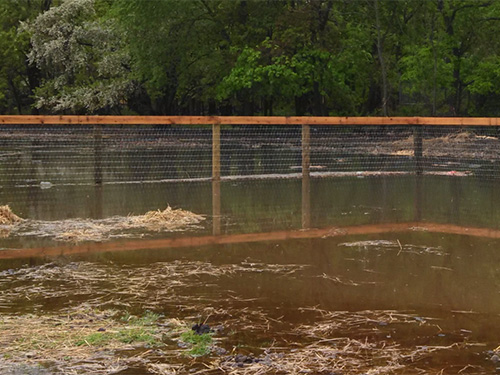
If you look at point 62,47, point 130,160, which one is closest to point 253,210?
point 130,160

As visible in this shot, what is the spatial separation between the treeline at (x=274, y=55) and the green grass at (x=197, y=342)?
98.5ft

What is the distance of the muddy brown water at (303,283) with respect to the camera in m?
5.24

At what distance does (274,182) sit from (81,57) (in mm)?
28932

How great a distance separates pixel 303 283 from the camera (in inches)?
266

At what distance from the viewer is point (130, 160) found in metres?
22.5

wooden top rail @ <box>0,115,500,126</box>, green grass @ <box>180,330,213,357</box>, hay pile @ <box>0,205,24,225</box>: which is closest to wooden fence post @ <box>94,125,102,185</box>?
wooden top rail @ <box>0,115,500,126</box>

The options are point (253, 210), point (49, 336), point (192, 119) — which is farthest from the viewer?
point (192, 119)

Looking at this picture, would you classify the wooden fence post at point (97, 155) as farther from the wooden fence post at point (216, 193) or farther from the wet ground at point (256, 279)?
the wooden fence post at point (216, 193)

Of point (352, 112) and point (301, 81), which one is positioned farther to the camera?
point (352, 112)

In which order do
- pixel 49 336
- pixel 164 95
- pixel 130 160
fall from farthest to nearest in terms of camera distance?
pixel 164 95, pixel 130 160, pixel 49 336

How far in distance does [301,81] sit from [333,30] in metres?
2.98

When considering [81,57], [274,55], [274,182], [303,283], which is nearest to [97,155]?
[274,182]

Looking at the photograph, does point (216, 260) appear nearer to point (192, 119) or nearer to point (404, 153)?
point (192, 119)

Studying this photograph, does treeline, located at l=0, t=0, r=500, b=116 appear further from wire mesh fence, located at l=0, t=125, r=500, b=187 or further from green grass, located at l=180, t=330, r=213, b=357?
green grass, located at l=180, t=330, r=213, b=357
